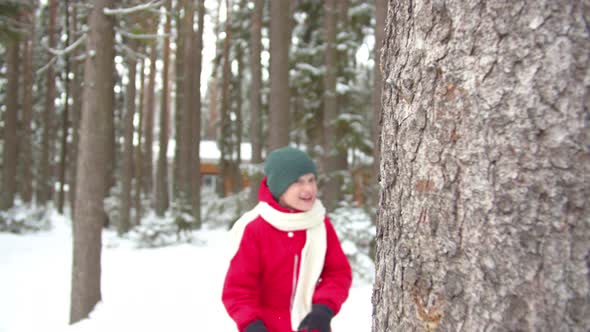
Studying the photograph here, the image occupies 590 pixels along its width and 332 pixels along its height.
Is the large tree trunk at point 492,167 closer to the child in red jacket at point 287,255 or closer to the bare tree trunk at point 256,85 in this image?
the child in red jacket at point 287,255

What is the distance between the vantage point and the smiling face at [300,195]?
2.72m

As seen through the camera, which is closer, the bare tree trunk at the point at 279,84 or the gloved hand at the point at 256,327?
the gloved hand at the point at 256,327

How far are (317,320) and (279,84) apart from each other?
6887 millimetres

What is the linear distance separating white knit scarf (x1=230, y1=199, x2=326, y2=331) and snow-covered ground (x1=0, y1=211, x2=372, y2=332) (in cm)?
293

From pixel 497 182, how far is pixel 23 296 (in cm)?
926

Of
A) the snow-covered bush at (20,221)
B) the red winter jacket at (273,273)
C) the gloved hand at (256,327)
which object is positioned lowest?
the snow-covered bush at (20,221)

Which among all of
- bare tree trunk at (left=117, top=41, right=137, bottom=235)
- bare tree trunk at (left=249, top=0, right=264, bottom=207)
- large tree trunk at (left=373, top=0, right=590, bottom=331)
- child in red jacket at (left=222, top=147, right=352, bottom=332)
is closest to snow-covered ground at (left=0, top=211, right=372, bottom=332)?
bare tree trunk at (left=117, top=41, right=137, bottom=235)

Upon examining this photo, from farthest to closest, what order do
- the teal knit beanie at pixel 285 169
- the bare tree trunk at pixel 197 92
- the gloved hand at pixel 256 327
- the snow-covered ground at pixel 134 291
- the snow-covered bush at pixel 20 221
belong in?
1. the snow-covered bush at pixel 20 221
2. the bare tree trunk at pixel 197 92
3. the snow-covered ground at pixel 134 291
4. the teal knit beanie at pixel 285 169
5. the gloved hand at pixel 256 327

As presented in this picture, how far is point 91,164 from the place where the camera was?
6.28 meters

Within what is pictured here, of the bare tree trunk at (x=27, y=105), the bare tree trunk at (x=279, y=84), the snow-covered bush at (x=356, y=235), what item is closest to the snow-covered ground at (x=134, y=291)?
the snow-covered bush at (x=356, y=235)

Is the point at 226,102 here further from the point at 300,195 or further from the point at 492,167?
the point at 492,167

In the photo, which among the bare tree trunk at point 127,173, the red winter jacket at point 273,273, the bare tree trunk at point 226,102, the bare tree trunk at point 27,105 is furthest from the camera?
the bare tree trunk at point 27,105

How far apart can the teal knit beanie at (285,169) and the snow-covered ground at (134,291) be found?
3160mm

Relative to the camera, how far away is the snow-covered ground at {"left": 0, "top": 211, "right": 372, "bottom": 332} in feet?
19.9
